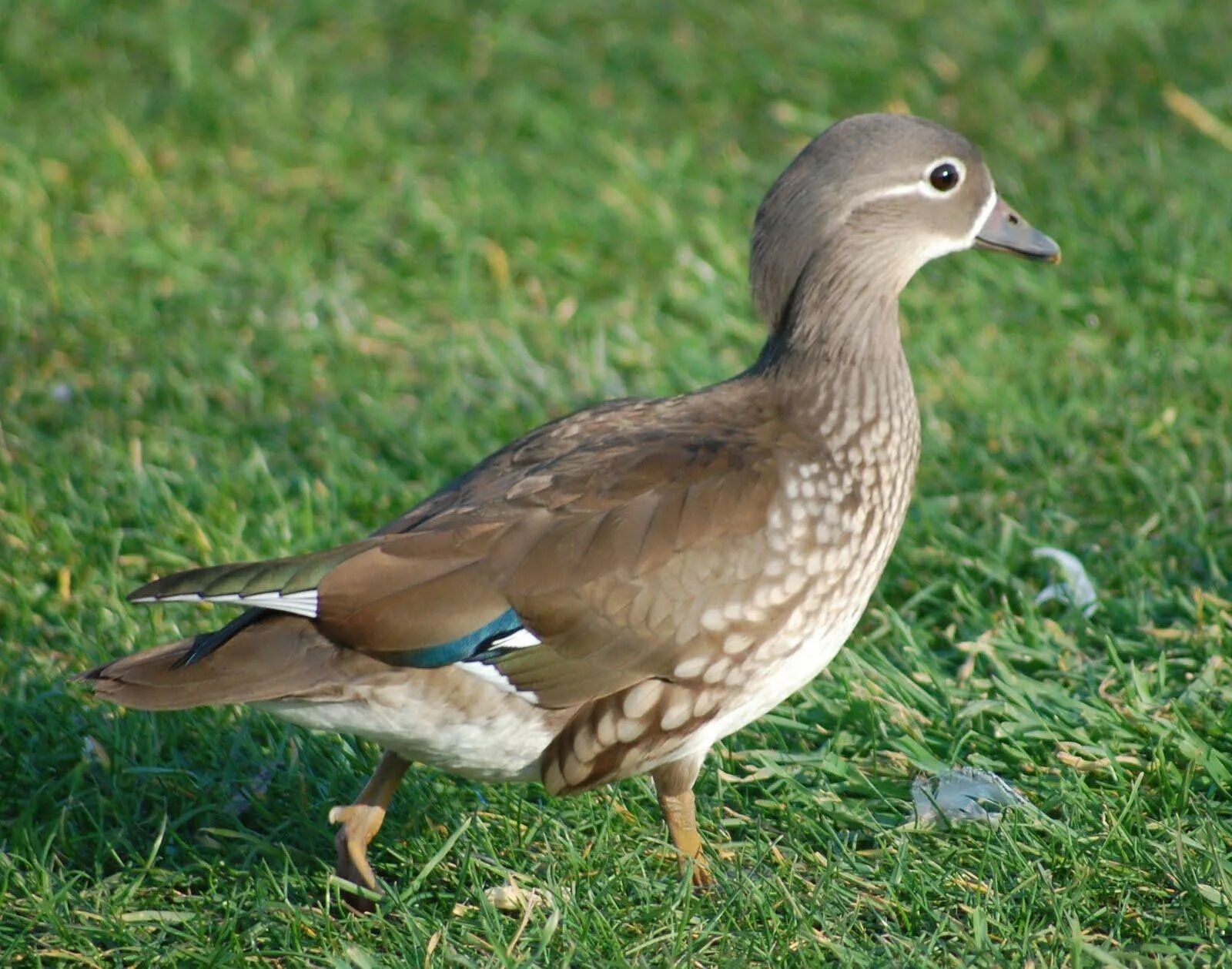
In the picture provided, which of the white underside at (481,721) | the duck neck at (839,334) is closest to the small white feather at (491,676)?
the white underside at (481,721)

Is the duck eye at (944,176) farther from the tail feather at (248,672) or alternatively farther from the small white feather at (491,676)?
the tail feather at (248,672)

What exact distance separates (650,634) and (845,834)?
0.63 metres

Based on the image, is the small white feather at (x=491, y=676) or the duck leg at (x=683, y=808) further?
the duck leg at (x=683, y=808)

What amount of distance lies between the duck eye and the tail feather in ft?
4.91

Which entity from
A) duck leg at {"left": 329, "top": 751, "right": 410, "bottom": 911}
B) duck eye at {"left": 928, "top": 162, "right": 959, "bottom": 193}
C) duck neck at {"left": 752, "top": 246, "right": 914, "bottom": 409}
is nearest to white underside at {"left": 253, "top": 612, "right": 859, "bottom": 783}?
duck leg at {"left": 329, "top": 751, "right": 410, "bottom": 911}

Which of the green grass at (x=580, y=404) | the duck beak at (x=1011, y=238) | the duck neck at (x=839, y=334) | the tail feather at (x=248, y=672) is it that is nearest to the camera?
the tail feather at (x=248, y=672)

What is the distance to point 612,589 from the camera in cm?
312

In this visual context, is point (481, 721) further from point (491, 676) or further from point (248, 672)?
point (248, 672)

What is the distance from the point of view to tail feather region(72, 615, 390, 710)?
299 cm

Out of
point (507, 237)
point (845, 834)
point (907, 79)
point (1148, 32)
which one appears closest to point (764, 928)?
point (845, 834)

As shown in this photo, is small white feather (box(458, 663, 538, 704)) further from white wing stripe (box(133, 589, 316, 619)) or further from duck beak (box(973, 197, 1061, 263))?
duck beak (box(973, 197, 1061, 263))

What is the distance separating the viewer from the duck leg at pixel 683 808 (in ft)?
10.8

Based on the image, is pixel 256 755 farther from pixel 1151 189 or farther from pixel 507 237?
pixel 1151 189

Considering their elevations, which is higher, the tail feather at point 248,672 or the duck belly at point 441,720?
the tail feather at point 248,672
